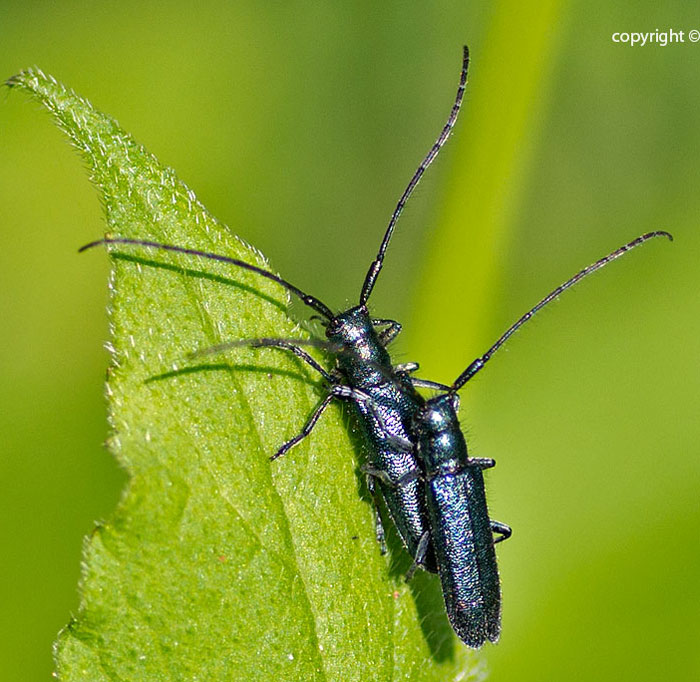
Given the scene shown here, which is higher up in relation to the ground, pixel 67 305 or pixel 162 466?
pixel 67 305

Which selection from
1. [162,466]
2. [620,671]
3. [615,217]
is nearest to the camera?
[162,466]

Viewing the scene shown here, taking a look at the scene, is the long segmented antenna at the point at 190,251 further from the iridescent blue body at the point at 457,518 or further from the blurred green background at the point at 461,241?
the blurred green background at the point at 461,241

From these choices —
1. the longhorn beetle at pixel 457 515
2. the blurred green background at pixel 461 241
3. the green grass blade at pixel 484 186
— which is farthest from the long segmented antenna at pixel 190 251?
the blurred green background at pixel 461 241

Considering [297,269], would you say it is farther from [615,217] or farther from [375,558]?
[375,558]

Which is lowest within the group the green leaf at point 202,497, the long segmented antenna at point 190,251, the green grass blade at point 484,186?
the green leaf at point 202,497

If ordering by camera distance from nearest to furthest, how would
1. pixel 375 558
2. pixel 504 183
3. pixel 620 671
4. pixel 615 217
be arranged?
pixel 375 558, pixel 504 183, pixel 620 671, pixel 615 217

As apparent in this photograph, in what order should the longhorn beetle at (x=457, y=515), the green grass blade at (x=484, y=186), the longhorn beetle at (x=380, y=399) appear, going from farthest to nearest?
the green grass blade at (x=484, y=186) → the longhorn beetle at (x=457, y=515) → the longhorn beetle at (x=380, y=399)

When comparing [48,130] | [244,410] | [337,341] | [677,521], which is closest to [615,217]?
[677,521]
